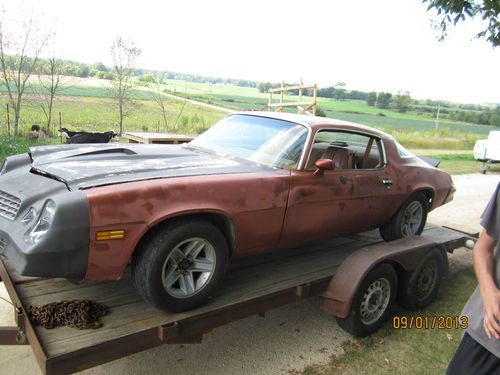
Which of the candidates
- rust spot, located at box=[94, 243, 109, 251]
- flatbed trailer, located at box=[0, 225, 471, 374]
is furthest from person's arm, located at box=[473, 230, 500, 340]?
rust spot, located at box=[94, 243, 109, 251]

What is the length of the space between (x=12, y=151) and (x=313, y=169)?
8.32 m

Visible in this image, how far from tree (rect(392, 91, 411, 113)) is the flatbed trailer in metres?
64.7

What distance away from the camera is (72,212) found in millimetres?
2432

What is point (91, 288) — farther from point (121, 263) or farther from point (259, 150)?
point (259, 150)

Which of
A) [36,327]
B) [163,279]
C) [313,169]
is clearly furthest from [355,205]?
[36,327]

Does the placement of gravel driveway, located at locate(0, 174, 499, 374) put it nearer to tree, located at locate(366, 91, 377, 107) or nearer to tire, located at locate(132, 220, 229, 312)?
tire, located at locate(132, 220, 229, 312)

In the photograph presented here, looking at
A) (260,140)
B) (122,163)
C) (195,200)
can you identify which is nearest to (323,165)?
(260,140)

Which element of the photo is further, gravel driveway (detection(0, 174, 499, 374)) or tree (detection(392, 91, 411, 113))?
tree (detection(392, 91, 411, 113))

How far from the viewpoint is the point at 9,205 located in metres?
2.83

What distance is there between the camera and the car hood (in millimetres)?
2893

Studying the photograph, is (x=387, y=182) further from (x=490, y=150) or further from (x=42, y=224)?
(x=490, y=150)

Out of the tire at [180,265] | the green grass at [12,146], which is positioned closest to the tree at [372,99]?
the green grass at [12,146]

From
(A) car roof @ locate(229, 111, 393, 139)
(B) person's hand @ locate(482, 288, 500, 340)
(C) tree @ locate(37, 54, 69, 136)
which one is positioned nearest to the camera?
(B) person's hand @ locate(482, 288, 500, 340)

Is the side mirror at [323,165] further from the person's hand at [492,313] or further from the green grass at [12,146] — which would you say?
the green grass at [12,146]
